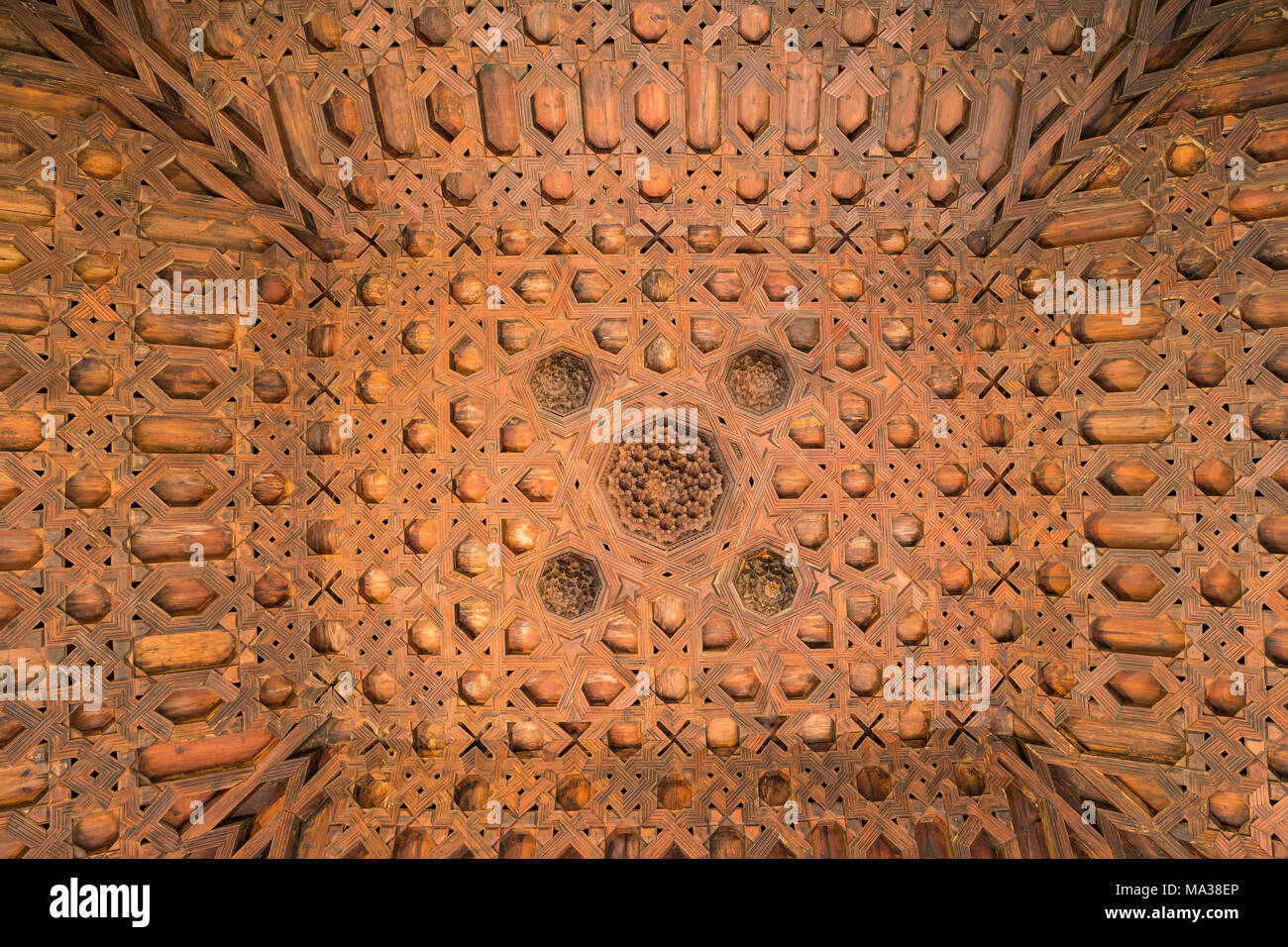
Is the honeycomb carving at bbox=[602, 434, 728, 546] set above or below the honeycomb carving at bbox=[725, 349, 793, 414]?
below

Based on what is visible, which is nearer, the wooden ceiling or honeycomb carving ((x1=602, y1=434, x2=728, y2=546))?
the wooden ceiling

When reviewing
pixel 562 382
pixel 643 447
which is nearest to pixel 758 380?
pixel 643 447

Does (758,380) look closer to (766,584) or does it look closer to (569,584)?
(766,584)

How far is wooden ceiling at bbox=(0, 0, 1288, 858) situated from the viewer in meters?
3.30

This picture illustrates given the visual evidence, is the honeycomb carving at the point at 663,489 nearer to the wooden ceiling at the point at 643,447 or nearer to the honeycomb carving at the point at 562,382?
the wooden ceiling at the point at 643,447

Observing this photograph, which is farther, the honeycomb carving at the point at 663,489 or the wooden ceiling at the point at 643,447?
the honeycomb carving at the point at 663,489

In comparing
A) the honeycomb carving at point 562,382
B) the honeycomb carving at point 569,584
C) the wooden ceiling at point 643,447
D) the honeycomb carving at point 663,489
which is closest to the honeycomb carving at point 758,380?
the wooden ceiling at point 643,447

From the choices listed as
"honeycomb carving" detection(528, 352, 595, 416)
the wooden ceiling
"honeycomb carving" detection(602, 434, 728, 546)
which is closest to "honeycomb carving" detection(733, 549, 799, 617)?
the wooden ceiling

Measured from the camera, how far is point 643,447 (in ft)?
12.8

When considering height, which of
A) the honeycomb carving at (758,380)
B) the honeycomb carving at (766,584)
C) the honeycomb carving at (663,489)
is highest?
the honeycomb carving at (758,380)

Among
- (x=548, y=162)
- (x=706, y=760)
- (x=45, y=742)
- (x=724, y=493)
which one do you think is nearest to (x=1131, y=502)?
(x=724, y=493)

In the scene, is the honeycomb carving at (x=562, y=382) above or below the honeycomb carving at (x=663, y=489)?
above

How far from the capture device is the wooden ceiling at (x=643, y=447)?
3301 mm

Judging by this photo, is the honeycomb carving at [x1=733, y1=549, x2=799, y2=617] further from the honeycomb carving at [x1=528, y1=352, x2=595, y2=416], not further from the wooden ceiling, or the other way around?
the honeycomb carving at [x1=528, y1=352, x2=595, y2=416]
